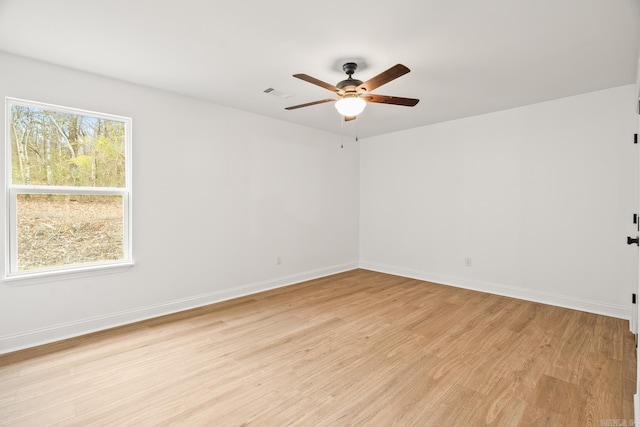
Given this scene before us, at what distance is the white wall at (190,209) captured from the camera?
281 centimetres

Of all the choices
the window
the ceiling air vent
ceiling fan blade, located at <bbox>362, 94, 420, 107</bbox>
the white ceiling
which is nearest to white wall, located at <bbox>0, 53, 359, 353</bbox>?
the window

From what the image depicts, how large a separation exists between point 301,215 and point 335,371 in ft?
9.62

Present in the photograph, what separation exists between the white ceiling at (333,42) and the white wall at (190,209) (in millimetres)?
300

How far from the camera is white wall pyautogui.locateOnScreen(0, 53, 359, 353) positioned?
9.21ft

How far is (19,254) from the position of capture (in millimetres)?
2719

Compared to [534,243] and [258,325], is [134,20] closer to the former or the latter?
[258,325]

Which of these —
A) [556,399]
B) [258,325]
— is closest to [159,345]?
[258,325]

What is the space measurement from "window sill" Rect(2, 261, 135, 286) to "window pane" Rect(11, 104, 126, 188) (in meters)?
0.81

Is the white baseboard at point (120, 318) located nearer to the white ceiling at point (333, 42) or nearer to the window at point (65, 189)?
the window at point (65, 189)

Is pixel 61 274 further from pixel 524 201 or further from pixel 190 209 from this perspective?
pixel 524 201

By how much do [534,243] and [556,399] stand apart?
2.49 meters

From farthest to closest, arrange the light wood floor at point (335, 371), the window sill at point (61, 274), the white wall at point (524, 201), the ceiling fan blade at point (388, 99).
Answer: the white wall at point (524, 201) < the ceiling fan blade at point (388, 99) < the window sill at point (61, 274) < the light wood floor at point (335, 371)

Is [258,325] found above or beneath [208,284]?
beneath

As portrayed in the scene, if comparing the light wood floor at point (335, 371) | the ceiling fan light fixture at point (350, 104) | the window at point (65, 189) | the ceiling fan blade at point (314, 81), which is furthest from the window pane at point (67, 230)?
the ceiling fan light fixture at point (350, 104)
